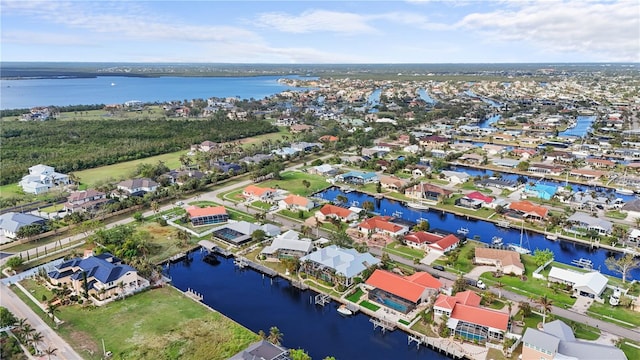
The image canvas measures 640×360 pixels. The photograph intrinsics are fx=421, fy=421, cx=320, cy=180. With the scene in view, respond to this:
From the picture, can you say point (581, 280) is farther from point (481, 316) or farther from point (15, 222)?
point (15, 222)

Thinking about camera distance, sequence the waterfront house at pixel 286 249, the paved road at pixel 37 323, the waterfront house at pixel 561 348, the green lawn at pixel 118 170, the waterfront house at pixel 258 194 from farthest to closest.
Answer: the green lawn at pixel 118 170, the waterfront house at pixel 258 194, the waterfront house at pixel 286 249, the paved road at pixel 37 323, the waterfront house at pixel 561 348

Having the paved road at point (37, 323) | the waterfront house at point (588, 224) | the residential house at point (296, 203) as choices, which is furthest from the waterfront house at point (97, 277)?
the waterfront house at point (588, 224)

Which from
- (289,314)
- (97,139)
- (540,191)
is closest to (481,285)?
(289,314)

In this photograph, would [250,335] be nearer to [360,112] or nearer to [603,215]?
[603,215]

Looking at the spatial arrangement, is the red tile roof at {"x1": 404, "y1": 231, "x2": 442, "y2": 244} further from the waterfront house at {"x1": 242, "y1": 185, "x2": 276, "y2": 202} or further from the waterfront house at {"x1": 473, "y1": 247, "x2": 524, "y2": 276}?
the waterfront house at {"x1": 242, "y1": 185, "x2": 276, "y2": 202}

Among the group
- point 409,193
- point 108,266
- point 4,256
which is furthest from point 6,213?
point 409,193

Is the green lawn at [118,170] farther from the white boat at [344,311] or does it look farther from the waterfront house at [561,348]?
the waterfront house at [561,348]
